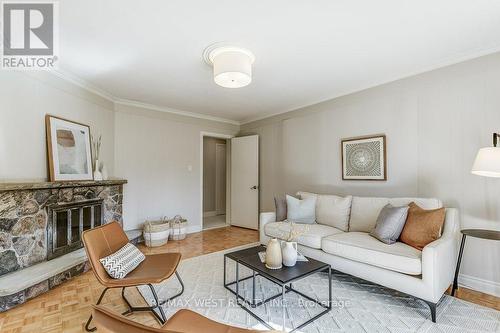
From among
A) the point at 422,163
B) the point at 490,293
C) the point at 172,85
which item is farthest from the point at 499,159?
the point at 172,85

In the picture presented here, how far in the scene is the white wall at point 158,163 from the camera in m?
4.06

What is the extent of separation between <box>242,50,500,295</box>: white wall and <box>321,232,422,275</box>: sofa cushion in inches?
34.4

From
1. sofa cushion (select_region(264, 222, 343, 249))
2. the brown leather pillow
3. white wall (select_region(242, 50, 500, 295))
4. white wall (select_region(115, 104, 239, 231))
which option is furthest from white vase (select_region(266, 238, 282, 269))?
white wall (select_region(115, 104, 239, 231))

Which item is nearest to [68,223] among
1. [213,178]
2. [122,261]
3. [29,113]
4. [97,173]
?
[97,173]

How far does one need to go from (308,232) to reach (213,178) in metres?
4.35

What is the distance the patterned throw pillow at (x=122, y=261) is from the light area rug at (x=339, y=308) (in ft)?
1.43

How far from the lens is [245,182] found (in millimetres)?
5207

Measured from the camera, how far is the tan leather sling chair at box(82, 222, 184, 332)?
1814 millimetres

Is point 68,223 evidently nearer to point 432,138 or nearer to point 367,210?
point 367,210

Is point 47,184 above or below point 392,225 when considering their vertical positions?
above

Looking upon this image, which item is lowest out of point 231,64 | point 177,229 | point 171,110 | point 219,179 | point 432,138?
point 177,229

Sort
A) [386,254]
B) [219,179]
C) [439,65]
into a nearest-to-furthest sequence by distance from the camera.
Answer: [386,254]
[439,65]
[219,179]

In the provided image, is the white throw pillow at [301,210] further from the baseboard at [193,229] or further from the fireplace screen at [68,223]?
the fireplace screen at [68,223]

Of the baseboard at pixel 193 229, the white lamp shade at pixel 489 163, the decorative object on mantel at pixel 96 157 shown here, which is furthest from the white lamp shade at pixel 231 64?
the baseboard at pixel 193 229
